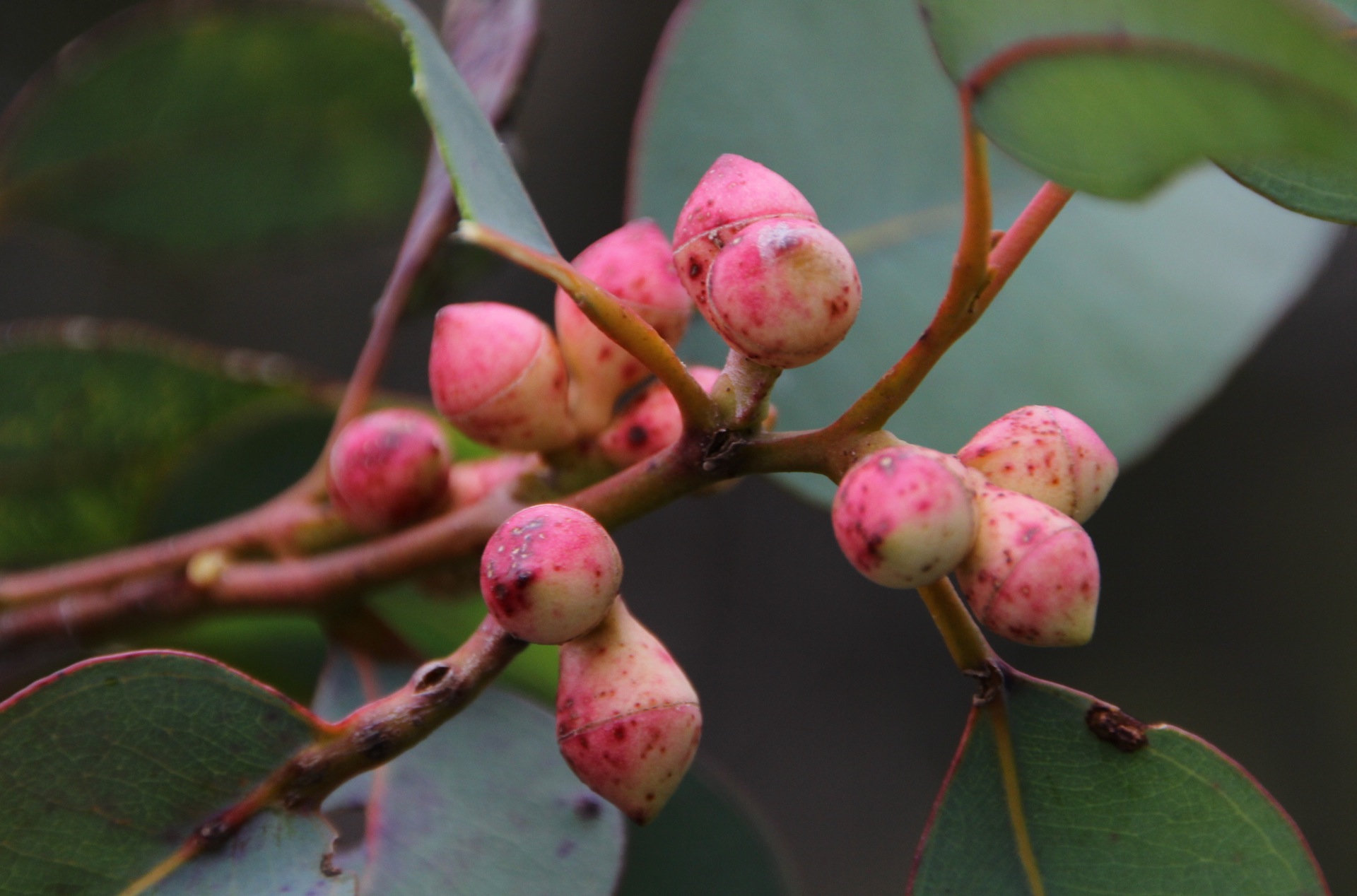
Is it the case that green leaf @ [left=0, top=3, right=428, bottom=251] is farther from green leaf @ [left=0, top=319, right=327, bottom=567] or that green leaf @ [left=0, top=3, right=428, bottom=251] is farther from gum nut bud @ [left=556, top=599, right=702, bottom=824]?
gum nut bud @ [left=556, top=599, right=702, bottom=824]

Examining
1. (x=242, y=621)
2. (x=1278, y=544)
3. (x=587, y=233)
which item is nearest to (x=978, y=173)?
(x=242, y=621)

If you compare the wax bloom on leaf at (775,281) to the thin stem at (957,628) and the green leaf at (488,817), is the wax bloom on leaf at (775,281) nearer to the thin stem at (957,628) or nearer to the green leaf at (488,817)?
the thin stem at (957,628)

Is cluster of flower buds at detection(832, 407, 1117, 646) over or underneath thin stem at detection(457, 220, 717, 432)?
underneath

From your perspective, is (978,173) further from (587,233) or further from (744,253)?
(587,233)

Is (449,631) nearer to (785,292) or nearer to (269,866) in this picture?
(269,866)

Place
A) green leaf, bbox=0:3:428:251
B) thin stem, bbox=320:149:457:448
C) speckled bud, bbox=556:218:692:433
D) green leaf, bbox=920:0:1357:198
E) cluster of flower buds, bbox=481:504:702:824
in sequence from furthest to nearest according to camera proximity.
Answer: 1. green leaf, bbox=0:3:428:251
2. thin stem, bbox=320:149:457:448
3. speckled bud, bbox=556:218:692:433
4. cluster of flower buds, bbox=481:504:702:824
5. green leaf, bbox=920:0:1357:198

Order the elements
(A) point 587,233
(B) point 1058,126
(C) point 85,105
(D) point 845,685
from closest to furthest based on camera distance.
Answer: (B) point 1058,126 → (C) point 85,105 → (A) point 587,233 → (D) point 845,685

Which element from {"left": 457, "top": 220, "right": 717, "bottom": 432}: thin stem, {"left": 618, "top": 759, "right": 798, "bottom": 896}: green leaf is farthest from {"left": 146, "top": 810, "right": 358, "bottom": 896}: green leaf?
{"left": 618, "top": 759, "right": 798, "bottom": 896}: green leaf
